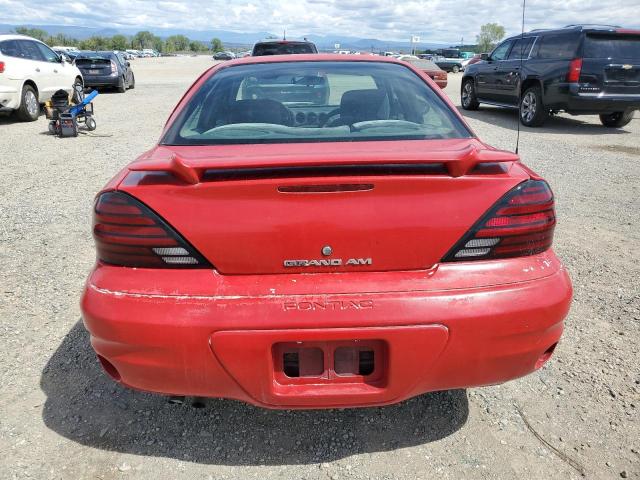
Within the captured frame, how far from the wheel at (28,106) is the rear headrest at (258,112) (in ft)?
34.1

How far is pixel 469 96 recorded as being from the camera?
564 inches

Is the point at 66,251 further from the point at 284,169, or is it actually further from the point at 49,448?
the point at 284,169

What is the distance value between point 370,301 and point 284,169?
54cm

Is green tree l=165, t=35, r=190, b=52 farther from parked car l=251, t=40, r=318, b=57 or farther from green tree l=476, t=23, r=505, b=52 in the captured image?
parked car l=251, t=40, r=318, b=57

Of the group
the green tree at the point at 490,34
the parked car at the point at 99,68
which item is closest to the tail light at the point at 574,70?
the parked car at the point at 99,68

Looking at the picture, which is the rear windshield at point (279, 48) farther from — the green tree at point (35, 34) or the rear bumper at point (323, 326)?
the green tree at point (35, 34)

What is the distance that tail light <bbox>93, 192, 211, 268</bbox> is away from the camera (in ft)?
6.32

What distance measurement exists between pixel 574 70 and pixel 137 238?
9.86m

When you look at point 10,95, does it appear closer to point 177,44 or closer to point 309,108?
point 309,108

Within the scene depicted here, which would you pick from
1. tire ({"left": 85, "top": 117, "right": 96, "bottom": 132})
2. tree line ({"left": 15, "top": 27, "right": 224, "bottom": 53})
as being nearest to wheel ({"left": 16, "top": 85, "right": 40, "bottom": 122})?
tire ({"left": 85, "top": 117, "right": 96, "bottom": 132})

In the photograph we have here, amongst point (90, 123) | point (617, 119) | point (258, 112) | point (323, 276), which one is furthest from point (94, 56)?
point (323, 276)

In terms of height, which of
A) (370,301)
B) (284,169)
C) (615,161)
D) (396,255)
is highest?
(284,169)

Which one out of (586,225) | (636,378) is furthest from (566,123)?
(636,378)

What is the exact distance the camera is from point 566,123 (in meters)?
12.1
